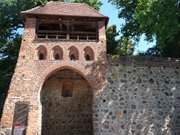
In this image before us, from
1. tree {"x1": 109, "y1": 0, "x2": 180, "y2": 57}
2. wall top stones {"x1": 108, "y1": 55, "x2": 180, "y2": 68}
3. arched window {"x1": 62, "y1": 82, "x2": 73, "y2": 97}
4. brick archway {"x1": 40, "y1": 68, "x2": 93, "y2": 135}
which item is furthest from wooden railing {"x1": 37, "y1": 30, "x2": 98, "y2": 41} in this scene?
tree {"x1": 109, "y1": 0, "x2": 180, "y2": 57}

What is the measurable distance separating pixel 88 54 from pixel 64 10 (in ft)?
9.08

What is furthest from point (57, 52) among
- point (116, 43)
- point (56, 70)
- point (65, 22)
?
point (116, 43)

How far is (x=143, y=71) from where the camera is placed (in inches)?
707

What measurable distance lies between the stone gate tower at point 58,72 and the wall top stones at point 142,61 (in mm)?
542

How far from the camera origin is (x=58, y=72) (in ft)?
59.9

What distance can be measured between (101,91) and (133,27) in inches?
266

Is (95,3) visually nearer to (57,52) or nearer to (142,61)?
(142,61)

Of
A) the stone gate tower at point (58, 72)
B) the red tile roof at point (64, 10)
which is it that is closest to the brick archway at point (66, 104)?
the stone gate tower at point (58, 72)

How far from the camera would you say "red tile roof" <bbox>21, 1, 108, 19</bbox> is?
18234 mm

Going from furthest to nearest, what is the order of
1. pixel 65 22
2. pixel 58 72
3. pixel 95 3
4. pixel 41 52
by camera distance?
1. pixel 95 3
2. pixel 65 22
3. pixel 58 72
4. pixel 41 52

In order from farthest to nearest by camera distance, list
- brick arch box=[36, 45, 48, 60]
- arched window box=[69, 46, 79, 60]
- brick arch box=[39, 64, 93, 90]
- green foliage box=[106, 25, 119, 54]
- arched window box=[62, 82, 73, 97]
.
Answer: green foliage box=[106, 25, 119, 54] → arched window box=[62, 82, 73, 97] → arched window box=[69, 46, 79, 60] → brick arch box=[36, 45, 48, 60] → brick arch box=[39, 64, 93, 90]

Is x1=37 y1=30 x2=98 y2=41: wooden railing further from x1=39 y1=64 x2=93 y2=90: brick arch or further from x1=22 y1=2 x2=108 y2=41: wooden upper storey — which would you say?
x1=39 y1=64 x2=93 y2=90: brick arch

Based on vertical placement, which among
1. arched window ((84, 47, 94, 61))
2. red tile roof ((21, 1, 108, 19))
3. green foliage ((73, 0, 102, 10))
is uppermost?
green foliage ((73, 0, 102, 10))

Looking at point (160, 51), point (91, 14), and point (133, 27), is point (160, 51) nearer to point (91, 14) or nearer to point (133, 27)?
point (133, 27)
